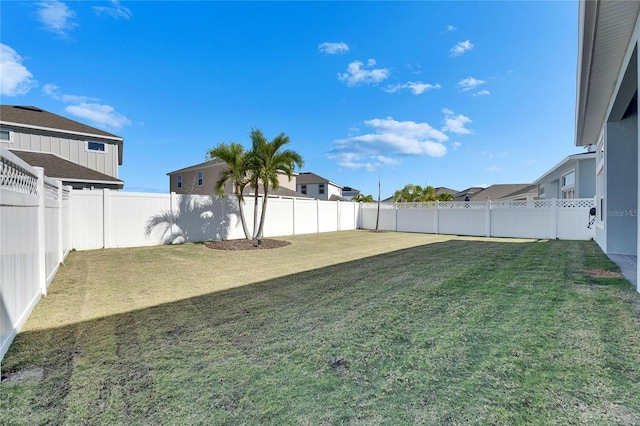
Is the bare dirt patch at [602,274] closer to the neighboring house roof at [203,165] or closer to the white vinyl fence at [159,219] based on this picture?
the white vinyl fence at [159,219]

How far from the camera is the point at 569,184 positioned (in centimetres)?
1562

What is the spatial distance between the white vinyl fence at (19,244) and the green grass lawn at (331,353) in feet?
0.78

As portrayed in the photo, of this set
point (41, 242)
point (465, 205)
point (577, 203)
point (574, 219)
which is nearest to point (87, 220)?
point (41, 242)

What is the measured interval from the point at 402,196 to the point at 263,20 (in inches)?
619

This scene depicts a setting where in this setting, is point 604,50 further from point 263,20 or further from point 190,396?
point 263,20

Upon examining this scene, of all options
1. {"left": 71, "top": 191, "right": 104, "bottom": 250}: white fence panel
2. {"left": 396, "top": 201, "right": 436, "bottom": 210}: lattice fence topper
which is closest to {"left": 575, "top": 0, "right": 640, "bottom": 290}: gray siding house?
{"left": 396, "top": 201, "right": 436, "bottom": 210}: lattice fence topper

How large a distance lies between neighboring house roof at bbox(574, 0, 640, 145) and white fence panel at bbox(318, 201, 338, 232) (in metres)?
12.0

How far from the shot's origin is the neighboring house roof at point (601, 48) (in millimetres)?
4461

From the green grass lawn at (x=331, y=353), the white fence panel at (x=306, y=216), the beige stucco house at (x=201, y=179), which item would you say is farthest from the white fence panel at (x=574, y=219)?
the beige stucco house at (x=201, y=179)

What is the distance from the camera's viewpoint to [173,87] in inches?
565

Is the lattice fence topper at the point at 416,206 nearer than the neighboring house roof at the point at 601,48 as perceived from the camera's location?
No

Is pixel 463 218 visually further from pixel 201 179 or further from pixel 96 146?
pixel 96 146

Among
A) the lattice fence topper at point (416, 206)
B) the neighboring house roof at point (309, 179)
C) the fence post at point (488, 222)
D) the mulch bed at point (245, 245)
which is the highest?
the neighboring house roof at point (309, 179)

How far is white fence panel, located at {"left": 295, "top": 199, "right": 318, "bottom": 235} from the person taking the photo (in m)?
16.0
